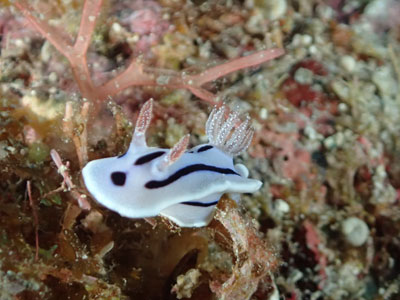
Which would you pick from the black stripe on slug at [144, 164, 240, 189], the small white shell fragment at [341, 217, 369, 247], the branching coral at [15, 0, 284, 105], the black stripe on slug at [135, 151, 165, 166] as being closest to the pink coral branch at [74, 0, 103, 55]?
the branching coral at [15, 0, 284, 105]

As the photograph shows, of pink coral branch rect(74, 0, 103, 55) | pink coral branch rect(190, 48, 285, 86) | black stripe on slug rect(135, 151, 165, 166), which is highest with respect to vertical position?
pink coral branch rect(74, 0, 103, 55)

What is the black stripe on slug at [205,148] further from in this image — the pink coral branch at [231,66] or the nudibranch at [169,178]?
the pink coral branch at [231,66]

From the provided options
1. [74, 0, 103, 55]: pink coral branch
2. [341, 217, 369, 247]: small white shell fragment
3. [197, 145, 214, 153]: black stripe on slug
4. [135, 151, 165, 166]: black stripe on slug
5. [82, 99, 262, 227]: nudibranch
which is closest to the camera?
[82, 99, 262, 227]: nudibranch

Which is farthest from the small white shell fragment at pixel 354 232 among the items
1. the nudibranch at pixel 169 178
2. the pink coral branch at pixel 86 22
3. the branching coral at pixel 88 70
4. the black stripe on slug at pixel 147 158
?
the pink coral branch at pixel 86 22

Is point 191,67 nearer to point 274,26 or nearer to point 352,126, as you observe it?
point 274,26

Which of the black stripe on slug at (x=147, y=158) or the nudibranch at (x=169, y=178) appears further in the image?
the black stripe on slug at (x=147, y=158)

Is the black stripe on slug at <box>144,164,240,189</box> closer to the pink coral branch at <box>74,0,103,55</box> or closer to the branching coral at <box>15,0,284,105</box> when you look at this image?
the branching coral at <box>15,0,284,105</box>

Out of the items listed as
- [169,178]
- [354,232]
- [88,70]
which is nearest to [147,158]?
[169,178]
